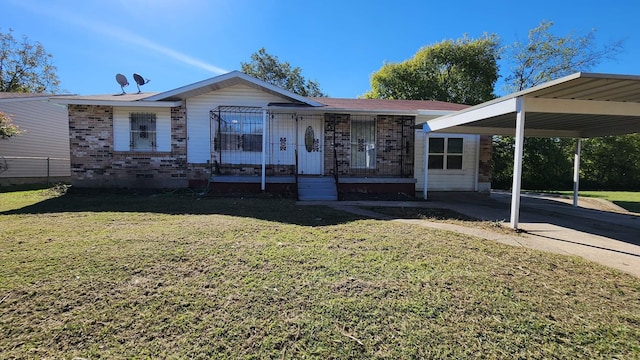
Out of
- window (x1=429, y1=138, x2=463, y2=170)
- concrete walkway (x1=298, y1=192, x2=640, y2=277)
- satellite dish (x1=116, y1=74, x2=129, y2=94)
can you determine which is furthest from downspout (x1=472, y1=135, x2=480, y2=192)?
satellite dish (x1=116, y1=74, x2=129, y2=94)

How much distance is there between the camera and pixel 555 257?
14.4 feet

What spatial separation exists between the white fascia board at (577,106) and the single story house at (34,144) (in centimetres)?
1738

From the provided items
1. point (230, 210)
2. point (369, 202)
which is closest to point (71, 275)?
point (230, 210)

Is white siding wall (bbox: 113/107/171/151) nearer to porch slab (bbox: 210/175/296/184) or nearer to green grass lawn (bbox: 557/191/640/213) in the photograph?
porch slab (bbox: 210/175/296/184)

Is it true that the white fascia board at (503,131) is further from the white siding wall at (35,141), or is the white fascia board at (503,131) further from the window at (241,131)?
the white siding wall at (35,141)

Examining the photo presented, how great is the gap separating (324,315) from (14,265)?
3.65 meters

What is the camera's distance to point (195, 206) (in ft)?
26.3

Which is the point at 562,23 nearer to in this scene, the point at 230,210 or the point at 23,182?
the point at 230,210

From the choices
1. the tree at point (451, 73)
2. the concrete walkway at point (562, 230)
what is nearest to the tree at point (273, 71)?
the tree at point (451, 73)

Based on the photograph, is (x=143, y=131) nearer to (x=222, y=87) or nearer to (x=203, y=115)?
(x=203, y=115)

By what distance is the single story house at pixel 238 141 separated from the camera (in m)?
10.7

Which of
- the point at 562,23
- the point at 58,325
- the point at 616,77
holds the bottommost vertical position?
the point at 58,325

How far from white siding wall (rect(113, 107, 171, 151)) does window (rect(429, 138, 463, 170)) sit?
10016 mm

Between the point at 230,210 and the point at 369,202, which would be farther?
the point at 369,202
